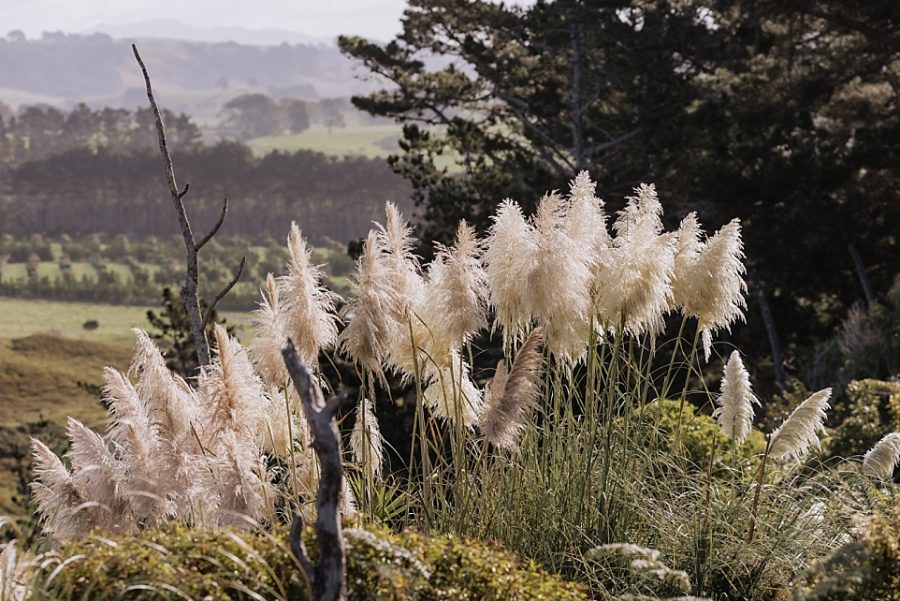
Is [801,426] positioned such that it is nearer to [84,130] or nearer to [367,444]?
[367,444]

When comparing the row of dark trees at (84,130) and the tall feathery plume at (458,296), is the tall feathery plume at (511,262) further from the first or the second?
the row of dark trees at (84,130)

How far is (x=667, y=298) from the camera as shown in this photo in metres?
5.05

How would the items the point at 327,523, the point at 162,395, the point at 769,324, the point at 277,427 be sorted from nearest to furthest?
the point at 327,523 < the point at 162,395 < the point at 277,427 < the point at 769,324

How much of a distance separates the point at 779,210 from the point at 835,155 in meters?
1.43

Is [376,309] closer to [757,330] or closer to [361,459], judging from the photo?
[361,459]

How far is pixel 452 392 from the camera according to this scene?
16.5 feet

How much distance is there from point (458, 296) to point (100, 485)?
1.81m

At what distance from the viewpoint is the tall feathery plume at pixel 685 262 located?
4875 mm

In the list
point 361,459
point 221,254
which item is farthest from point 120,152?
point 361,459

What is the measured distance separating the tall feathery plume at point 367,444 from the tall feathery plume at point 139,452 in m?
0.86

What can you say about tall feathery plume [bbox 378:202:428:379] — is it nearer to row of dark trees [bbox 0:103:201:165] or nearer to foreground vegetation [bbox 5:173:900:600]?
foreground vegetation [bbox 5:173:900:600]

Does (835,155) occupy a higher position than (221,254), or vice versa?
(835,155)

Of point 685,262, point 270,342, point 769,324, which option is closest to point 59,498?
point 270,342

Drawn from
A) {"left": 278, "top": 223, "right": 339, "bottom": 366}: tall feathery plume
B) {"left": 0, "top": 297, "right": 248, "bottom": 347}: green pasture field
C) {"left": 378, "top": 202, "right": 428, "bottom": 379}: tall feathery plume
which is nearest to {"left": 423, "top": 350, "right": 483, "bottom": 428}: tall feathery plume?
{"left": 378, "top": 202, "right": 428, "bottom": 379}: tall feathery plume
